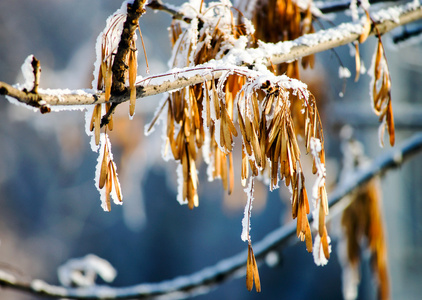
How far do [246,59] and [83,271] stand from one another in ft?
4.18

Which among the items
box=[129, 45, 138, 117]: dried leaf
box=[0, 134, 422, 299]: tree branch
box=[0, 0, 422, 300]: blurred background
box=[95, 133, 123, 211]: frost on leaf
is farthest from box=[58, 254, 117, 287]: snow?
Answer: box=[0, 0, 422, 300]: blurred background

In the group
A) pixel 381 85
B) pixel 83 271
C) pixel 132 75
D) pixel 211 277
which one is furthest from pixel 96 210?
pixel 132 75

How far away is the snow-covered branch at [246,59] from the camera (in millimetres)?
619

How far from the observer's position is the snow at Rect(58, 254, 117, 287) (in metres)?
1.59

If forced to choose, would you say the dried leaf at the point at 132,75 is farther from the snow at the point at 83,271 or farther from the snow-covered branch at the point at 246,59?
the snow at the point at 83,271

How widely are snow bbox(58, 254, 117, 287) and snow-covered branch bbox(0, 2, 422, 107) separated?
108 cm

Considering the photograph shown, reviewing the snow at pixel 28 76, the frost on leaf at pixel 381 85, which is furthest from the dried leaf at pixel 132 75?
the frost on leaf at pixel 381 85

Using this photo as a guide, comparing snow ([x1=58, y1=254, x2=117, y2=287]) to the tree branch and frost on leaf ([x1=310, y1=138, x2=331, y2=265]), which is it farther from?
frost on leaf ([x1=310, y1=138, x2=331, y2=265])

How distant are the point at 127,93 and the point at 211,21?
33 cm

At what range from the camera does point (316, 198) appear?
27.0 inches

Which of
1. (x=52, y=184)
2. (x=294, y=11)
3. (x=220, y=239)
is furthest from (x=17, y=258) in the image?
(x=294, y=11)

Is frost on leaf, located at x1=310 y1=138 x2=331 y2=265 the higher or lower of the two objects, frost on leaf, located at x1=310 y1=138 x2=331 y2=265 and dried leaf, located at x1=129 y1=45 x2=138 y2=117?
the lower

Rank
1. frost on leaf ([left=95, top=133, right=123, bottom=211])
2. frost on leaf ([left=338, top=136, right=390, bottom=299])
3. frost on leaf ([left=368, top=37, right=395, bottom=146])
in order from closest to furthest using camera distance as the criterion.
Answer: frost on leaf ([left=95, top=133, right=123, bottom=211]) → frost on leaf ([left=368, top=37, right=395, bottom=146]) → frost on leaf ([left=338, top=136, right=390, bottom=299])

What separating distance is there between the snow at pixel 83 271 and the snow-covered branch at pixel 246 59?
1080 millimetres
